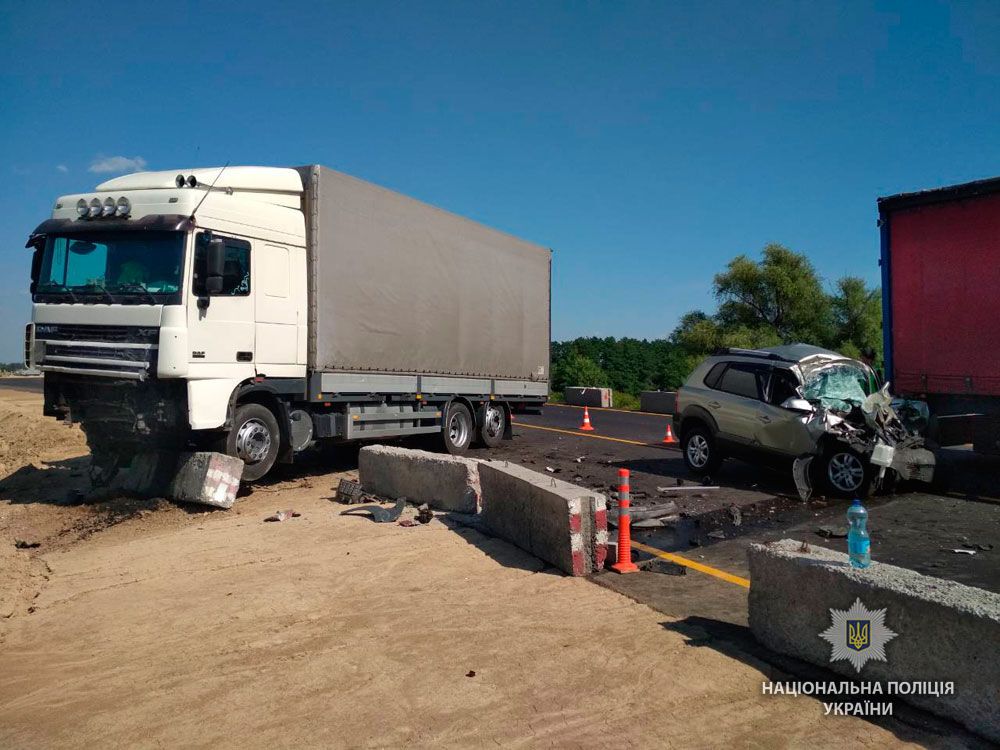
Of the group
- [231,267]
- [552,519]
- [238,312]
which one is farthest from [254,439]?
[552,519]

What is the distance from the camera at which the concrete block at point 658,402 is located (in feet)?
89.8

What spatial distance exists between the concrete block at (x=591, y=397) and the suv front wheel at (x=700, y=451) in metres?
19.6

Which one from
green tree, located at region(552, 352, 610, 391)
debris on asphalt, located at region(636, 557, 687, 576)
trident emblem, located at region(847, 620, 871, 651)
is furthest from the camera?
green tree, located at region(552, 352, 610, 391)

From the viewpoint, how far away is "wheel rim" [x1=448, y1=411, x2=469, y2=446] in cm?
1375

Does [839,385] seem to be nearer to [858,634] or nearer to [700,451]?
[700,451]

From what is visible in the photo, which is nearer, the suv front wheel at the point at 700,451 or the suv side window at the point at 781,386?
the suv side window at the point at 781,386

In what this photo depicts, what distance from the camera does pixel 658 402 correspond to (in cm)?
2788

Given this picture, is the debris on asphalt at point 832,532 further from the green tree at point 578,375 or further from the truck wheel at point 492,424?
the green tree at point 578,375

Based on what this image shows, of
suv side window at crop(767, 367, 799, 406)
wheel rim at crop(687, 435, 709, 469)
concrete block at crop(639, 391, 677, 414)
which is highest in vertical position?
suv side window at crop(767, 367, 799, 406)

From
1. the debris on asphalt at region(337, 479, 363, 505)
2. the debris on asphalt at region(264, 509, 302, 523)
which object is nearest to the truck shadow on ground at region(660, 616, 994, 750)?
the debris on asphalt at region(264, 509, 302, 523)

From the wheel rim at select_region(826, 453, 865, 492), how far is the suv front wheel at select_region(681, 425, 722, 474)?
1887mm

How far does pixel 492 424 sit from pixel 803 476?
7.04 meters

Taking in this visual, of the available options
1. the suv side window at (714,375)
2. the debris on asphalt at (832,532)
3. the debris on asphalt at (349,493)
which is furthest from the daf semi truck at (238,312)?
the debris on asphalt at (832,532)

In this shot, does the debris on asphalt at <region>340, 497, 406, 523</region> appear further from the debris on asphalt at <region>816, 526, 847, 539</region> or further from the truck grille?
the debris on asphalt at <region>816, 526, 847, 539</region>
